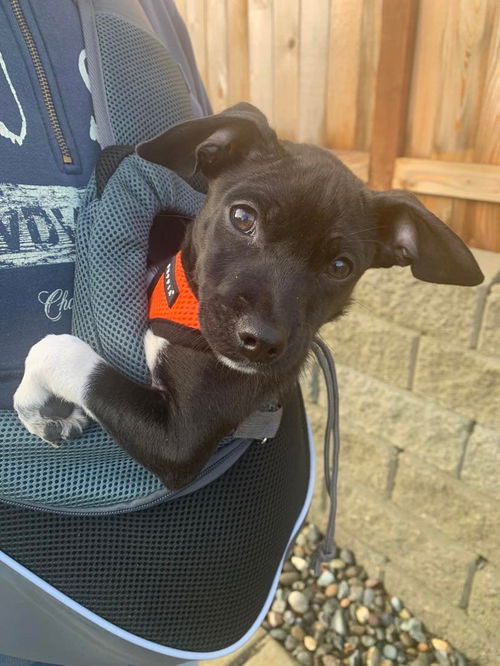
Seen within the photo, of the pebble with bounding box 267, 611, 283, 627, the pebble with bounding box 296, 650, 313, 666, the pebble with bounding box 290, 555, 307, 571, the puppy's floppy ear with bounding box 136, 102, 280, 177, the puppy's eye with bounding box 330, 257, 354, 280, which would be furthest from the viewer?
the pebble with bounding box 290, 555, 307, 571

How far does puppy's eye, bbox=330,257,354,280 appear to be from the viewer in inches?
65.4

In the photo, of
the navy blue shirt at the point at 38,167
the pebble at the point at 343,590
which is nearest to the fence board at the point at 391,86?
the navy blue shirt at the point at 38,167

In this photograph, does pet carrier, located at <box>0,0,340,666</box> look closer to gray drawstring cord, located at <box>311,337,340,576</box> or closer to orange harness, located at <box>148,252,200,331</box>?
orange harness, located at <box>148,252,200,331</box>

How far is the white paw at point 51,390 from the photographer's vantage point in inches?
56.2

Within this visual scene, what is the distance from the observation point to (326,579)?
358 cm

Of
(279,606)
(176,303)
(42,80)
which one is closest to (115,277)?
(176,303)

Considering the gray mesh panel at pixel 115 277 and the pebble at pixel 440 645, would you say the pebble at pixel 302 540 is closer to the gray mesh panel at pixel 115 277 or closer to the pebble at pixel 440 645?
the pebble at pixel 440 645

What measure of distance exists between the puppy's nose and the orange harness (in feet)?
0.67

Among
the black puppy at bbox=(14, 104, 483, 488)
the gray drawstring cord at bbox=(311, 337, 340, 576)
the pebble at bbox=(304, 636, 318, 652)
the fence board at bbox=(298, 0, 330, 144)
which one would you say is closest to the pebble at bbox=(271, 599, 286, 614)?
the pebble at bbox=(304, 636, 318, 652)

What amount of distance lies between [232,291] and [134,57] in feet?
2.39

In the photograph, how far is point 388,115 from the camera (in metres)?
2.81

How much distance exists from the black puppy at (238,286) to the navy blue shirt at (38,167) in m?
0.10

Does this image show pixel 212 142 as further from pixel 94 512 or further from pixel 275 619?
pixel 275 619

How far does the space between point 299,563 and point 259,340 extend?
9.14 ft
